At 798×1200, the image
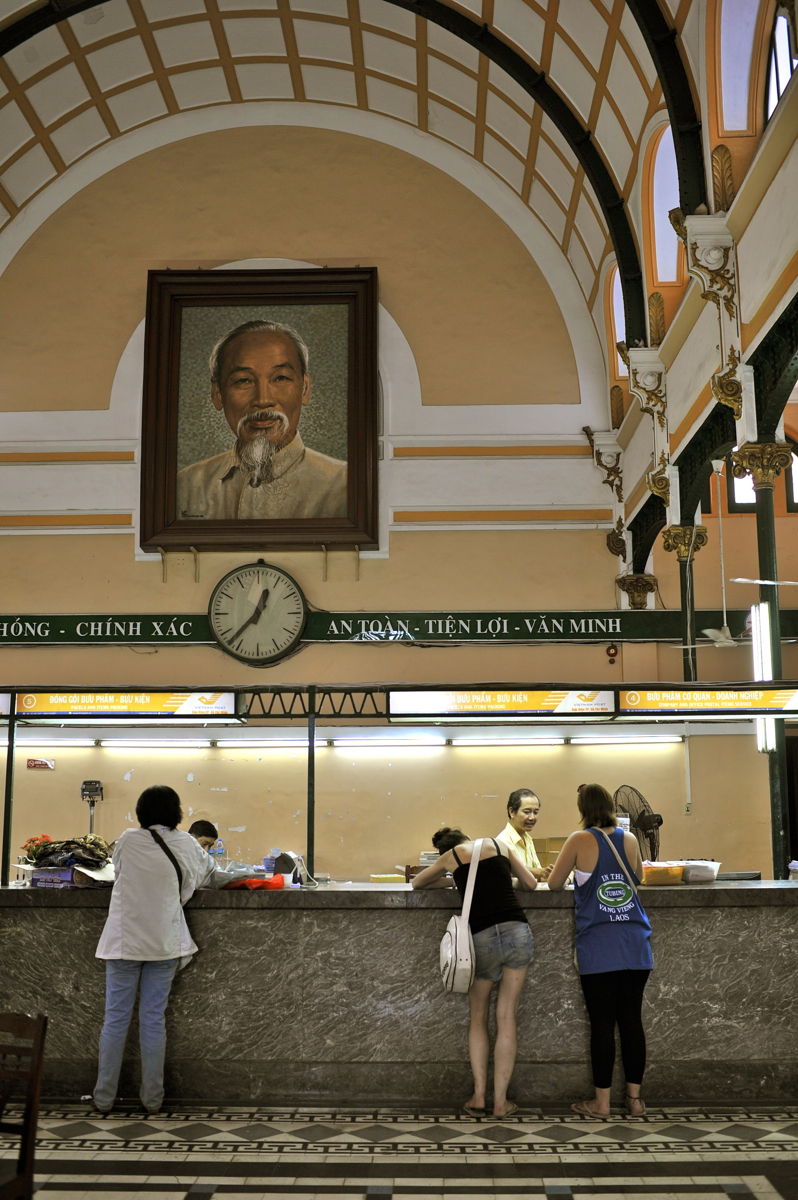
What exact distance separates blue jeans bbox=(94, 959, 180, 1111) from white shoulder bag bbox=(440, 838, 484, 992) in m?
1.35

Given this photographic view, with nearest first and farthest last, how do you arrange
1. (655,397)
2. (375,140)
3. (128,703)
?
(128,703) → (655,397) → (375,140)

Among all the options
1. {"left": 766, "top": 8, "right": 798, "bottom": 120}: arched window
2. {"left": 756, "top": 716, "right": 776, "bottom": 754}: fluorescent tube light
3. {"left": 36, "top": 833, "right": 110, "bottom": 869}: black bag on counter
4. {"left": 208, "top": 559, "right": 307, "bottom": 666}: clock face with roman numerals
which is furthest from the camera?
{"left": 208, "top": 559, "right": 307, "bottom": 666}: clock face with roman numerals

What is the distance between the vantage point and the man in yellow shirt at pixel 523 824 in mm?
5781

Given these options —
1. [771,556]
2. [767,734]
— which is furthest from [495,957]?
[771,556]

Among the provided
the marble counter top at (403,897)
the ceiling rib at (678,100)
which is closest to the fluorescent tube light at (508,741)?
the ceiling rib at (678,100)

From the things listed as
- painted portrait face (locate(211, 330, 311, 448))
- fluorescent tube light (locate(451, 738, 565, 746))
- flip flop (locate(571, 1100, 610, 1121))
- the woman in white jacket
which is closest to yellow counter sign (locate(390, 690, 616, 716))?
the woman in white jacket

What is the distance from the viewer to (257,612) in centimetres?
1221

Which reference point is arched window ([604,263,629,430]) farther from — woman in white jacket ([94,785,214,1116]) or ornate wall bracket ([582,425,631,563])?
woman in white jacket ([94,785,214,1116])

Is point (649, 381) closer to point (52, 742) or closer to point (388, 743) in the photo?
point (388, 743)

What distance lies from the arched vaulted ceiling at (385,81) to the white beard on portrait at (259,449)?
3.88m

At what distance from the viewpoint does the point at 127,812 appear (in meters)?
11.7

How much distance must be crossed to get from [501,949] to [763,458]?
3.95 m

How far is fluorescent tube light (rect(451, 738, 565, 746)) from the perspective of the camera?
11805mm

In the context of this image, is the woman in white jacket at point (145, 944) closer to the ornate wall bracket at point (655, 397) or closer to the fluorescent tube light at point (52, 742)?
the ornate wall bracket at point (655, 397)
